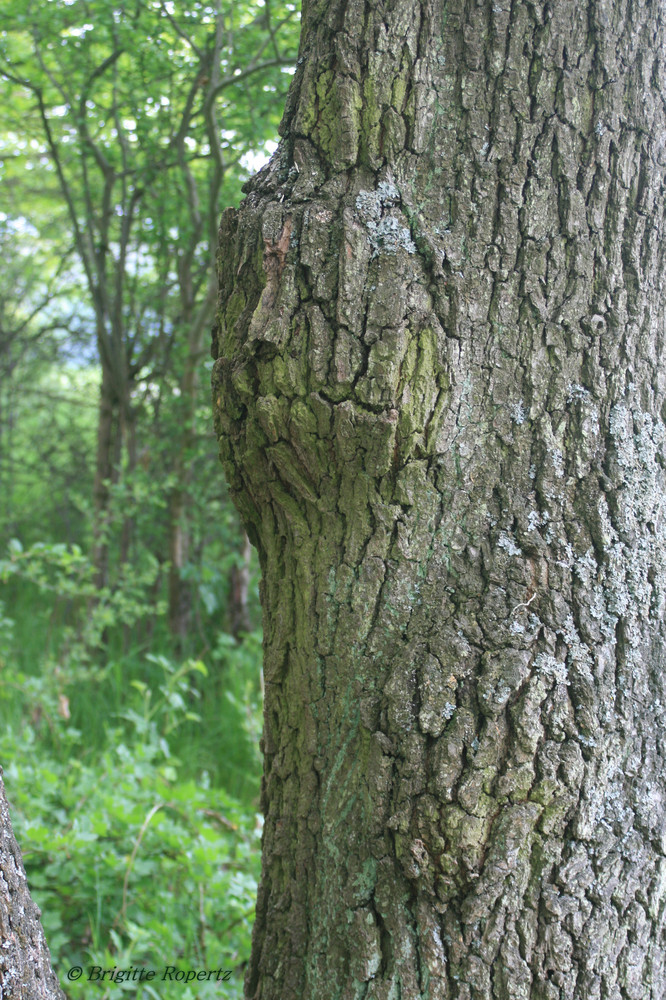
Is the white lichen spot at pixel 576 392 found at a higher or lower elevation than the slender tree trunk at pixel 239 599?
higher

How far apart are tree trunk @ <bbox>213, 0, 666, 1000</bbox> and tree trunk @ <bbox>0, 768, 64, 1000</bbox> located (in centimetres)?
46

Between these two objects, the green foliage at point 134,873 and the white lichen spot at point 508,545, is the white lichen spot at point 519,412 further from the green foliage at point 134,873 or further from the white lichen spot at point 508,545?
the green foliage at point 134,873

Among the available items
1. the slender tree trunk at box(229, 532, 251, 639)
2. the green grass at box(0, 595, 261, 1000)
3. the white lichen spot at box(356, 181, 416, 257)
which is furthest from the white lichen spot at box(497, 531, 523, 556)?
the slender tree trunk at box(229, 532, 251, 639)

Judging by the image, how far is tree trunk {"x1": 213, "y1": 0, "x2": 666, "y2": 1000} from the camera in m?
1.15

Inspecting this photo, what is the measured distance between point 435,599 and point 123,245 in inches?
161

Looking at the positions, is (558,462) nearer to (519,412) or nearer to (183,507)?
(519,412)

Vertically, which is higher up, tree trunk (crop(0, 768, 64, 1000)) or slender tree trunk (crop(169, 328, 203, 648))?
slender tree trunk (crop(169, 328, 203, 648))

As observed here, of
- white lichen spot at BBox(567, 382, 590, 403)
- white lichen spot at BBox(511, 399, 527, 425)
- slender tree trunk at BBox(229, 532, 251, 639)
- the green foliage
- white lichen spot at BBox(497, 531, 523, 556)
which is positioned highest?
white lichen spot at BBox(567, 382, 590, 403)

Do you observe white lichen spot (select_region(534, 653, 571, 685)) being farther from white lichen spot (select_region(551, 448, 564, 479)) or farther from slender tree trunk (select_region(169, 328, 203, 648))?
slender tree trunk (select_region(169, 328, 203, 648))

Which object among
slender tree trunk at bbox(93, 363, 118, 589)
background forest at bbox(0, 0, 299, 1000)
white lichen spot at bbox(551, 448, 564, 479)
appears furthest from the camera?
slender tree trunk at bbox(93, 363, 118, 589)

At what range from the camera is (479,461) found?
1228mm

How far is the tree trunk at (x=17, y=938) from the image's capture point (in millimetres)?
1104

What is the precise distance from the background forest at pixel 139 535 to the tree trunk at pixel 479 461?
1.18m

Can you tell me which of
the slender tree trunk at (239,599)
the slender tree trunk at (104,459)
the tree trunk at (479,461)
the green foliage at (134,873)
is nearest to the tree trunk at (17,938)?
the tree trunk at (479,461)
